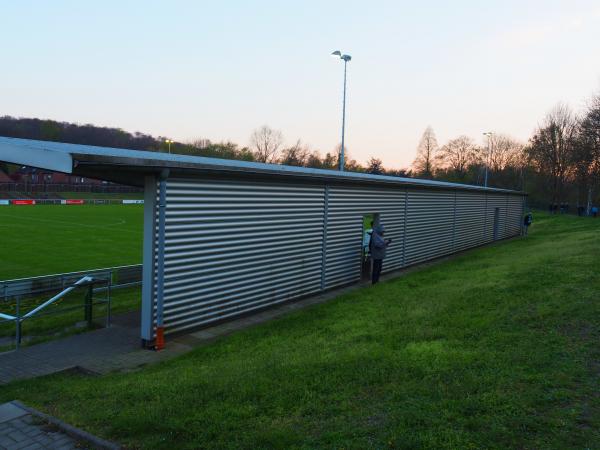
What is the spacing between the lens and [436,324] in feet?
23.5

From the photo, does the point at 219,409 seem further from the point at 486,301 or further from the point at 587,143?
the point at 587,143

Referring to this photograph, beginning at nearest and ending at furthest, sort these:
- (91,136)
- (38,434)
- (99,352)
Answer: (38,434) → (99,352) → (91,136)

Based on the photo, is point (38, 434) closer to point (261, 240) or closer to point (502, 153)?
point (261, 240)

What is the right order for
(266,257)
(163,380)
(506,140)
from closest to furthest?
(163,380)
(266,257)
(506,140)

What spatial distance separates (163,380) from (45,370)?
214 cm

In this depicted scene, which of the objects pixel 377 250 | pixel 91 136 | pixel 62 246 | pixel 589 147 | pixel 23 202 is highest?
pixel 91 136

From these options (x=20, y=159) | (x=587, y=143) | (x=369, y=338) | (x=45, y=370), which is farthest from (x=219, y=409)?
(x=587, y=143)

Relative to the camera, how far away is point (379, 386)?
4.90m

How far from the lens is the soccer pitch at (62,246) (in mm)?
17672

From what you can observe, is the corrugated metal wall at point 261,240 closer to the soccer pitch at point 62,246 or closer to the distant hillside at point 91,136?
the soccer pitch at point 62,246

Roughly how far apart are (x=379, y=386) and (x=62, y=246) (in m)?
21.7

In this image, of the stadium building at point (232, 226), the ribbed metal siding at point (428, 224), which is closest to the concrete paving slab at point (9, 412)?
the stadium building at point (232, 226)

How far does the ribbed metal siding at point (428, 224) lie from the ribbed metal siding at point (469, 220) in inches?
34.9

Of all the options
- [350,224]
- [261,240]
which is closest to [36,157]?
[261,240]
